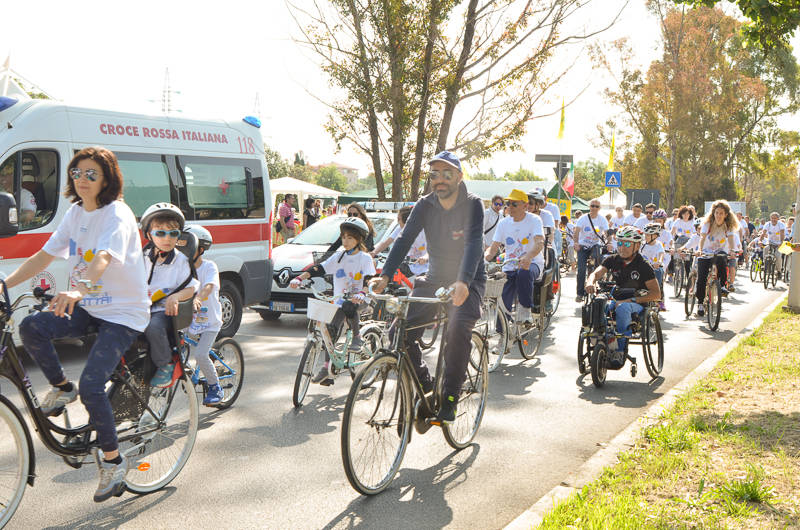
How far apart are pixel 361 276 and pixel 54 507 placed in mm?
3603

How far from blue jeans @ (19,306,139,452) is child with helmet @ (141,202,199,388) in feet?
1.25

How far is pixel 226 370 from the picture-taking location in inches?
252

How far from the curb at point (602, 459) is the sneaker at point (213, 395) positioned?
277 centimetres

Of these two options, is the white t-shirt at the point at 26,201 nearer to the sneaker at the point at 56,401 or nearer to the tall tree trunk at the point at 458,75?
the sneaker at the point at 56,401

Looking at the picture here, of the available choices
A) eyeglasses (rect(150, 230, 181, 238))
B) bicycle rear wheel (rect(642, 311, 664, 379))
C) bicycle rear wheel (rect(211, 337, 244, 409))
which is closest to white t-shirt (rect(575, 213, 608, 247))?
bicycle rear wheel (rect(642, 311, 664, 379))

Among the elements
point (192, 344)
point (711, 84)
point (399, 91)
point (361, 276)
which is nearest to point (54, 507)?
point (192, 344)

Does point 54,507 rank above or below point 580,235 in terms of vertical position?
below

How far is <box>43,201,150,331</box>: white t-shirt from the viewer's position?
388cm

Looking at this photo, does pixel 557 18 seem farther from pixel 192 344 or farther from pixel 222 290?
pixel 192 344

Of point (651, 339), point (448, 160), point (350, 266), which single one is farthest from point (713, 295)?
point (448, 160)

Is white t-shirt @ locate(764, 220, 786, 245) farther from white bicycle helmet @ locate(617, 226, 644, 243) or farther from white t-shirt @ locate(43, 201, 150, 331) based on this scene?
white t-shirt @ locate(43, 201, 150, 331)

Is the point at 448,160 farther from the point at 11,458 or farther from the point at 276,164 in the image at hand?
the point at 276,164

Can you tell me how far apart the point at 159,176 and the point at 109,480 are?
5835mm

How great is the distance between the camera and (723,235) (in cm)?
1178
